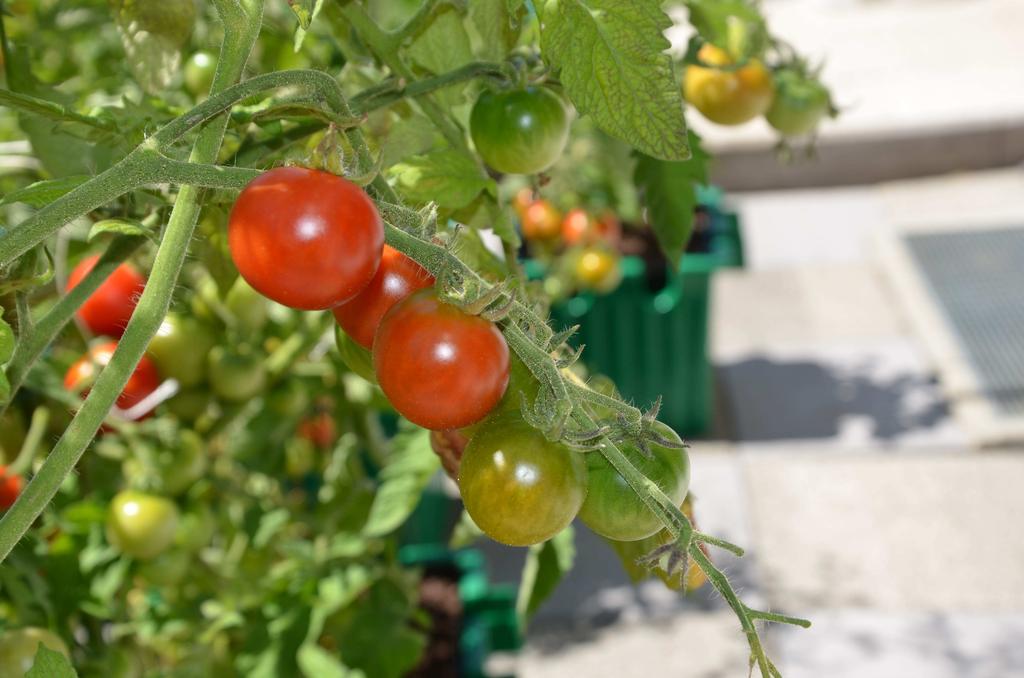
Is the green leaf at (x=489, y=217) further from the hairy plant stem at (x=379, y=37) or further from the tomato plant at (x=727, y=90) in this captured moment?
the tomato plant at (x=727, y=90)

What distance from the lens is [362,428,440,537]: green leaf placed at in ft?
3.19

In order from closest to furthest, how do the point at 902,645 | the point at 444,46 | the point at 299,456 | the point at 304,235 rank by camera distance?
the point at 304,235, the point at 444,46, the point at 299,456, the point at 902,645

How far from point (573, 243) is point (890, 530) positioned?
115 cm

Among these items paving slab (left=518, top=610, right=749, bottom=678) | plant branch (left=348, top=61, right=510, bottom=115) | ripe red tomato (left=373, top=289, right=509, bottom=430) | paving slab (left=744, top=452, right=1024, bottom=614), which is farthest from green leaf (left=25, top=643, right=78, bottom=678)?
paving slab (left=744, top=452, right=1024, bottom=614)

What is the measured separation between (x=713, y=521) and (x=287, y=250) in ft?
7.48

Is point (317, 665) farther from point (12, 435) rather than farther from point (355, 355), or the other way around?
point (355, 355)

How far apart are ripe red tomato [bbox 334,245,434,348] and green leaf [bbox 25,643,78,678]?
8.2 inches

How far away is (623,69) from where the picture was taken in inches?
19.7

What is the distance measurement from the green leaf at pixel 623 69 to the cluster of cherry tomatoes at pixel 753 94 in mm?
342

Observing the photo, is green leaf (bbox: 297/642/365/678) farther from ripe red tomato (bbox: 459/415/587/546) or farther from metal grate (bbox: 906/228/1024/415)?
metal grate (bbox: 906/228/1024/415)

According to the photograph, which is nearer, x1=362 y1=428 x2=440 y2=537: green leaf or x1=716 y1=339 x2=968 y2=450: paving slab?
x1=362 y1=428 x2=440 y2=537: green leaf

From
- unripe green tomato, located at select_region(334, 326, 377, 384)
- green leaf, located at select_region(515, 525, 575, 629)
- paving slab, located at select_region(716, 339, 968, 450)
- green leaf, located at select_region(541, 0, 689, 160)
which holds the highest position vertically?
green leaf, located at select_region(541, 0, 689, 160)

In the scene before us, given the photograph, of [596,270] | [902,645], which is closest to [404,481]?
[902,645]

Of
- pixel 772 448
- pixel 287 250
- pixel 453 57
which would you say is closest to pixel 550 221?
pixel 772 448
